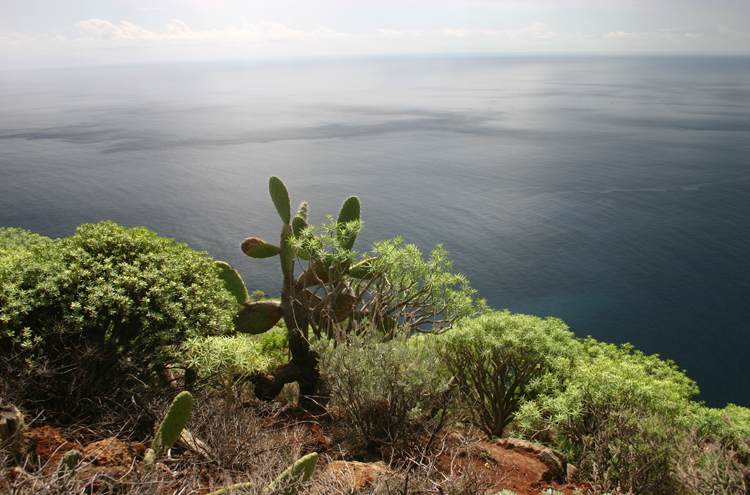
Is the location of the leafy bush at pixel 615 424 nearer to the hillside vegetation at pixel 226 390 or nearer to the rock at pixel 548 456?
the hillside vegetation at pixel 226 390

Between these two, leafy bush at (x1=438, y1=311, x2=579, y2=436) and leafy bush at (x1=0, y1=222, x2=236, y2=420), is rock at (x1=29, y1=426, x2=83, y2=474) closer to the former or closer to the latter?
leafy bush at (x1=0, y1=222, x2=236, y2=420)

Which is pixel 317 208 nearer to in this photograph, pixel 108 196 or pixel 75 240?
pixel 108 196

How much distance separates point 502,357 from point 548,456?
2931mm

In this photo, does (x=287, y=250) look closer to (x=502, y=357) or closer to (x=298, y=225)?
(x=298, y=225)

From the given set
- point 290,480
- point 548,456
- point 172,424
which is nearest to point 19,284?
point 172,424

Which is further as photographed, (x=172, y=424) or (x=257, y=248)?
(x=257, y=248)

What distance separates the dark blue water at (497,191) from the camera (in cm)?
3559

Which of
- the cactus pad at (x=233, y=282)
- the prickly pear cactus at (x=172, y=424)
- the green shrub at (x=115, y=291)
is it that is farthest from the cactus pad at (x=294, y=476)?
the cactus pad at (x=233, y=282)

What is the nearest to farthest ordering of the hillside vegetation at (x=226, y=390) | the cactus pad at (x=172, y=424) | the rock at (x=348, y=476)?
the rock at (x=348, y=476) < the cactus pad at (x=172, y=424) < the hillside vegetation at (x=226, y=390)

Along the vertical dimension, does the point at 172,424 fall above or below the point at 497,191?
above

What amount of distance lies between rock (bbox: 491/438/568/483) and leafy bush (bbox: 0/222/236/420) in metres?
5.23

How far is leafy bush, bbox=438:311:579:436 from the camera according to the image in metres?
9.37

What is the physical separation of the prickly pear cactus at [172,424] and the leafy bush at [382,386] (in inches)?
78.4

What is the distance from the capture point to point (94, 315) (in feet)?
21.2
